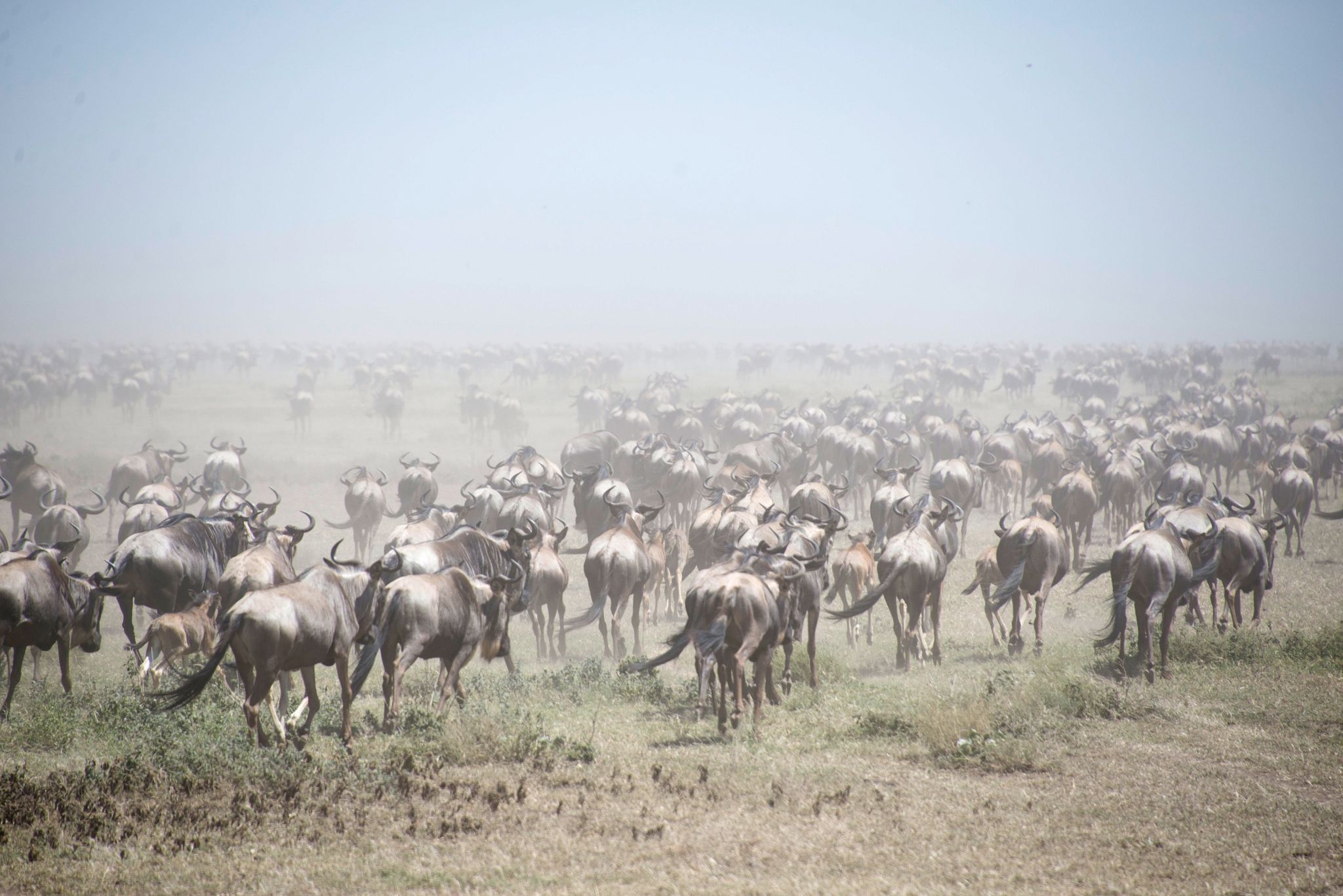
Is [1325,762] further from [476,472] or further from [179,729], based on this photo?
[476,472]

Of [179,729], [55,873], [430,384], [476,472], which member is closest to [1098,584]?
[179,729]

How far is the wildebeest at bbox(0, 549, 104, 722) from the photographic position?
8.95m

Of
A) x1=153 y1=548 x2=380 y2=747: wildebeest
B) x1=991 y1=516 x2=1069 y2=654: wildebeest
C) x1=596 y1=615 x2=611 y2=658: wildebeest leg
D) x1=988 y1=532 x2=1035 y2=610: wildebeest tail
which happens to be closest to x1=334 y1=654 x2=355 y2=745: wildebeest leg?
x1=153 y1=548 x2=380 y2=747: wildebeest

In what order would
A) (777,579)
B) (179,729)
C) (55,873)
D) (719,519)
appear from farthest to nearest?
(719,519) → (777,579) → (179,729) → (55,873)

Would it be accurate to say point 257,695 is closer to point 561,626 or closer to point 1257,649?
point 561,626

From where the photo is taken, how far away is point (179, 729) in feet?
26.5

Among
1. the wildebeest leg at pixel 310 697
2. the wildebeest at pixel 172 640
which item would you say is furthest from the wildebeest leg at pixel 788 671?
the wildebeest at pixel 172 640

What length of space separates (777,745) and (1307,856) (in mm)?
3896

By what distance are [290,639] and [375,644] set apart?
932 mm

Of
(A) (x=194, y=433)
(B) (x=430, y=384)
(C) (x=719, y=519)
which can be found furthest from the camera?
(B) (x=430, y=384)

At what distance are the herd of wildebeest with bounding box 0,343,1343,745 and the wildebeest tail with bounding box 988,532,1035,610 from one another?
36 mm

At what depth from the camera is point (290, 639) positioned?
752 centimetres

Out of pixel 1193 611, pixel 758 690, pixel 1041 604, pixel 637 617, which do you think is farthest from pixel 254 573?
pixel 1193 611

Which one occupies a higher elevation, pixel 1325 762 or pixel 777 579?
pixel 777 579
